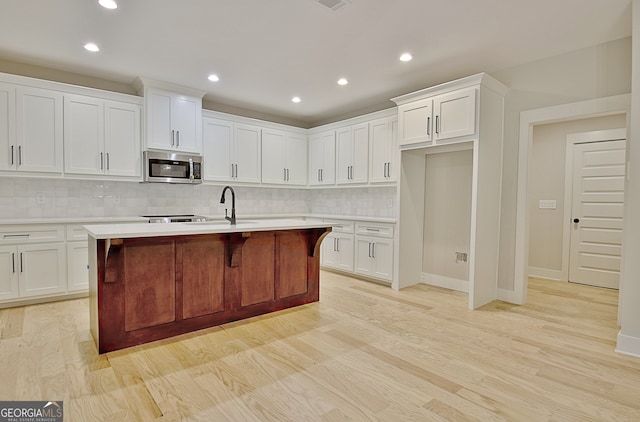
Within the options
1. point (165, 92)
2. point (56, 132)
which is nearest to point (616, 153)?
Answer: point (165, 92)

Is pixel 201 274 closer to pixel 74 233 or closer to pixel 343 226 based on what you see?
pixel 74 233

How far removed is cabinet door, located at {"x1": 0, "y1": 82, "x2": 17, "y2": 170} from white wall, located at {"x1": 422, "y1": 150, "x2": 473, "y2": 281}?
202 inches

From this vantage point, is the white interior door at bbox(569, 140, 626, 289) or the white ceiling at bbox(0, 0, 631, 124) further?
the white interior door at bbox(569, 140, 626, 289)

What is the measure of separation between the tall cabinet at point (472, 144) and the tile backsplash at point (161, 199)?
100 centimetres

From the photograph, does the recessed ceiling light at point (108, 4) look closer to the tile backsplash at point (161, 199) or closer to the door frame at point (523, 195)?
the tile backsplash at point (161, 199)

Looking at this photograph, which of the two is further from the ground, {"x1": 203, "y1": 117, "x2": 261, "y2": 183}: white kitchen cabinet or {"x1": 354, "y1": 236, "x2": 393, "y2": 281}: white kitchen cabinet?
{"x1": 203, "y1": 117, "x2": 261, "y2": 183}: white kitchen cabinet

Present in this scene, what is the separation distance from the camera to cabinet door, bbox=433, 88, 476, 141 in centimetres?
363

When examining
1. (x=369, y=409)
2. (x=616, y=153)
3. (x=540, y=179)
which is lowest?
(x=369, y=409)

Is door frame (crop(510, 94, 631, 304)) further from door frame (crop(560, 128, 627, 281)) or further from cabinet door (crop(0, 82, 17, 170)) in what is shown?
cabinet door (crop(0, 82, 17, 170))

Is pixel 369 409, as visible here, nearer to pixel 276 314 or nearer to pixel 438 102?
pixel 276 314

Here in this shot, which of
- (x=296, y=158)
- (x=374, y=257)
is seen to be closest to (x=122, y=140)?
(x=296, y=158)

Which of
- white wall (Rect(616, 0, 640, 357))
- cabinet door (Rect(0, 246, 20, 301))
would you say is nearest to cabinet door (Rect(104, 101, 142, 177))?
cabinet door (Rect(0, 246, 20, 301))

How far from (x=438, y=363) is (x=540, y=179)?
422cm

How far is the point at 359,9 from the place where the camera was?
109 inches
